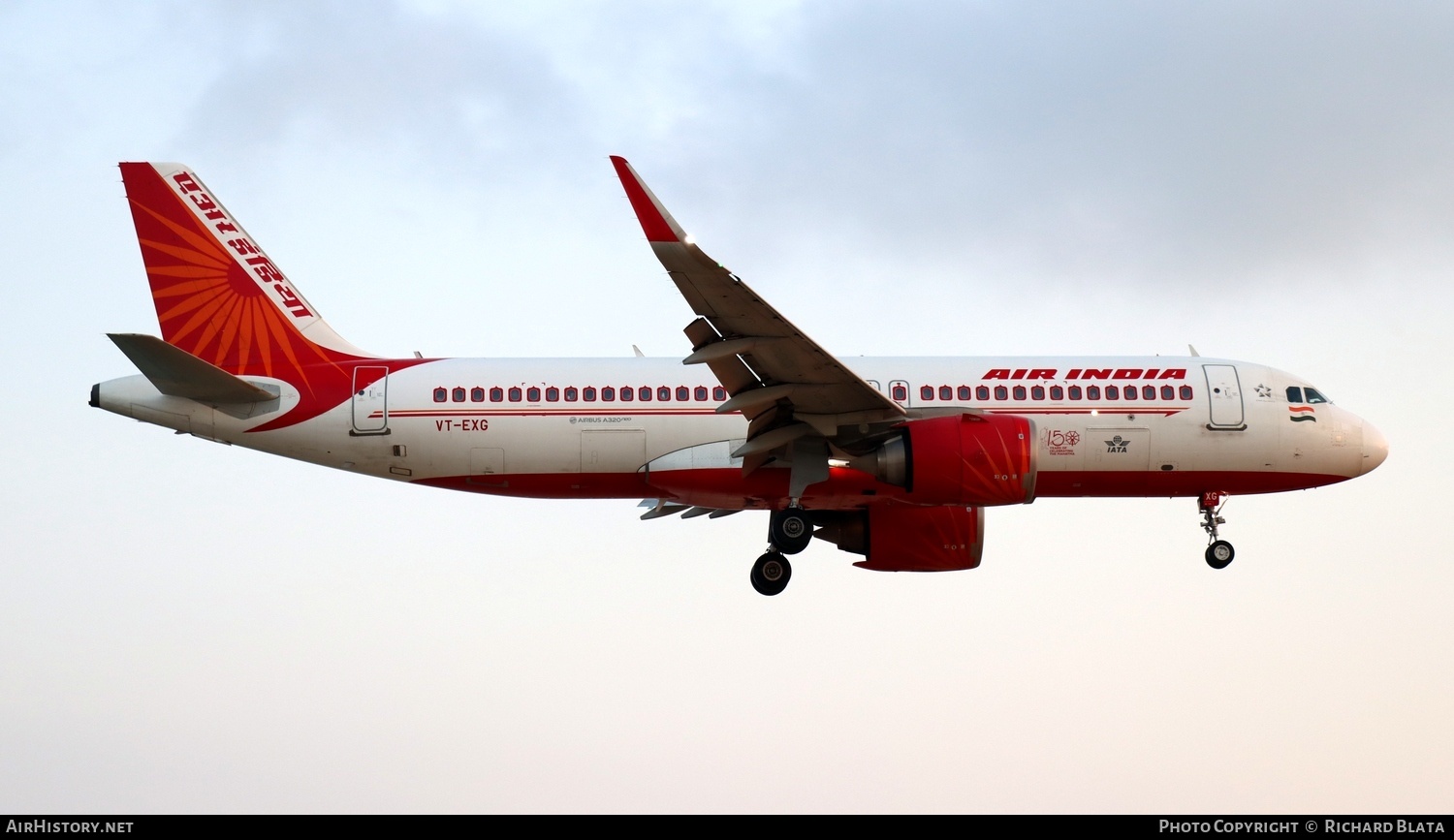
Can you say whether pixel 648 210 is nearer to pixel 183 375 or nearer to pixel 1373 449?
pixel 183 375

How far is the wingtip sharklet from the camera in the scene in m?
23.5

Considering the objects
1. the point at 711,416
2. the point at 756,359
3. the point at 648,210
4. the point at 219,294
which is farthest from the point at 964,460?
the point at 219,294

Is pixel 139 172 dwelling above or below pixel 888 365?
above

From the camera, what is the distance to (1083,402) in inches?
1289

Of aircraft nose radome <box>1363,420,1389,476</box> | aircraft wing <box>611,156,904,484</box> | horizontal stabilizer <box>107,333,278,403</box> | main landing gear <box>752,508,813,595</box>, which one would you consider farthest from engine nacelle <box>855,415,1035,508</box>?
horizontal stabilizer <box>107,333,278,403</box>

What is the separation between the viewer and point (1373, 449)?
34438 millimetres

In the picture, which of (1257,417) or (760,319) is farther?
(1257,417)

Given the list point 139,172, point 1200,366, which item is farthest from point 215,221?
point 1200,366

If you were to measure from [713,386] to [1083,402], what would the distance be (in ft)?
24.8

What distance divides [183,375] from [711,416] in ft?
33.2

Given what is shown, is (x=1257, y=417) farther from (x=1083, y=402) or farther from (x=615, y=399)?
(x=615, y=399)

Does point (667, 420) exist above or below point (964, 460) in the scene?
above

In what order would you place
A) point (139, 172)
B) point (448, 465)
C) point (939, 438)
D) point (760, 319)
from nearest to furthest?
point (760, 319) < point (939, 438) < point (448, 465) < point (139, 172)

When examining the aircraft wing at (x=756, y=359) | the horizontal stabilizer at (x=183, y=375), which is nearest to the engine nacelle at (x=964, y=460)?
the aircraft wing at (x=756, y=359)
